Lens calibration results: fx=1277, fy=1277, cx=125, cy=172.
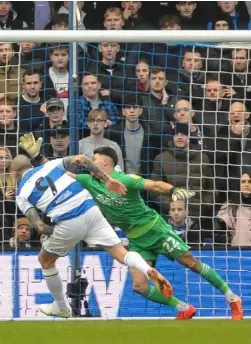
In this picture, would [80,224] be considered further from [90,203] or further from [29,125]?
[29,125]

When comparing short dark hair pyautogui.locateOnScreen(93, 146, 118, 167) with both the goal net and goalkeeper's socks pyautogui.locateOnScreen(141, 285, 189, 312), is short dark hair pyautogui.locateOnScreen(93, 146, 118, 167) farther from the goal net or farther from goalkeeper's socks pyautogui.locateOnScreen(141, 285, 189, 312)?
goalkeeper's socks pyautogui.locateOnScreen(141, 285, 189, 312)

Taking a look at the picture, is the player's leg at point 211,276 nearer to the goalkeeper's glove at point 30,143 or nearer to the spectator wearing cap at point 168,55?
the goalkeeper's glove at point 30,143

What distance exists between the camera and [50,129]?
11.0m

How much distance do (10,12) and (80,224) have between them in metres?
2.85

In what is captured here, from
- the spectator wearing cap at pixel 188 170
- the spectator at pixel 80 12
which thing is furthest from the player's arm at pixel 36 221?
the spectator at pixel 80 12

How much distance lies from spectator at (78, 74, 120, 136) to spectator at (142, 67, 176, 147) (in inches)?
10.9

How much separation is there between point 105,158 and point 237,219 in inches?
57.0

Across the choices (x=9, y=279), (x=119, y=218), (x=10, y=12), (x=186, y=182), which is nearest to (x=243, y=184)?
(x=186, y=182)

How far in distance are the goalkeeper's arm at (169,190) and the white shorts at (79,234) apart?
629mm

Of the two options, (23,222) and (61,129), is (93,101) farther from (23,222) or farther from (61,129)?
(23,222)

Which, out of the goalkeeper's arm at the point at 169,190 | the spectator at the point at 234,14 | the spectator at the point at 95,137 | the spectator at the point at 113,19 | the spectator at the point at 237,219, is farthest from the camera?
the spectator at the point at 234,14

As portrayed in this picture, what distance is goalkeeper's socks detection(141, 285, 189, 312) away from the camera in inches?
397

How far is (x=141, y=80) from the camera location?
11.2m

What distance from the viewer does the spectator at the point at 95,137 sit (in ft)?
35.4
